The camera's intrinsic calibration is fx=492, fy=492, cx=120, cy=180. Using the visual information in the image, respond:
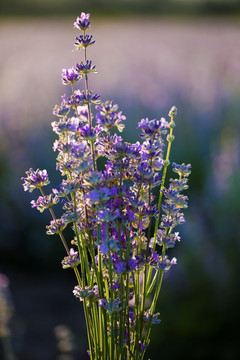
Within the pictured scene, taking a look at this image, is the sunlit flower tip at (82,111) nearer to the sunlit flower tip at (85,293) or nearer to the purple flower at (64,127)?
the purple flower at (64,127)

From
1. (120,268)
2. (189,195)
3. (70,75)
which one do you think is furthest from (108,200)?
(189,195)

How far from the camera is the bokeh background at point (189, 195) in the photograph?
8.63 feet

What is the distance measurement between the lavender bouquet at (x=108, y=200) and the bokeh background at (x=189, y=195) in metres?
0.98

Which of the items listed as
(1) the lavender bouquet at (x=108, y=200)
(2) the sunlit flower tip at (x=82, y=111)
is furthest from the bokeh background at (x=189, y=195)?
(2) the sunlit flower tip at (x=82, y=111)

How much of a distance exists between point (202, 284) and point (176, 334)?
0.30 meters

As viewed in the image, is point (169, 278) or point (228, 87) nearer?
point (169, 278)

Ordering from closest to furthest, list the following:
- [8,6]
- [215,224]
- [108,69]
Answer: [215,224] → [108,69] → [8,6]

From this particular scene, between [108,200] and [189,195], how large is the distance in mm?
3144

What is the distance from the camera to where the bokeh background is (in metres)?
2.63

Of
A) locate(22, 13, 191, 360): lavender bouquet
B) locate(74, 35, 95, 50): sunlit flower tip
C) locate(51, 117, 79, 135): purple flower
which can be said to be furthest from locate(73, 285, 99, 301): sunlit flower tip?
locate(74, 35, 95, 50): sunlit flower tip

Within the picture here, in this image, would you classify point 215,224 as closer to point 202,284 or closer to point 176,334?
point 202,284

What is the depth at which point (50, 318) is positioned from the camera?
11.3 feet

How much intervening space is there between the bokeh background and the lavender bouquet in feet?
3.23

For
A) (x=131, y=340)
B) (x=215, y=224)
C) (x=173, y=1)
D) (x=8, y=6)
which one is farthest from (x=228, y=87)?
(x=8, y=6)
